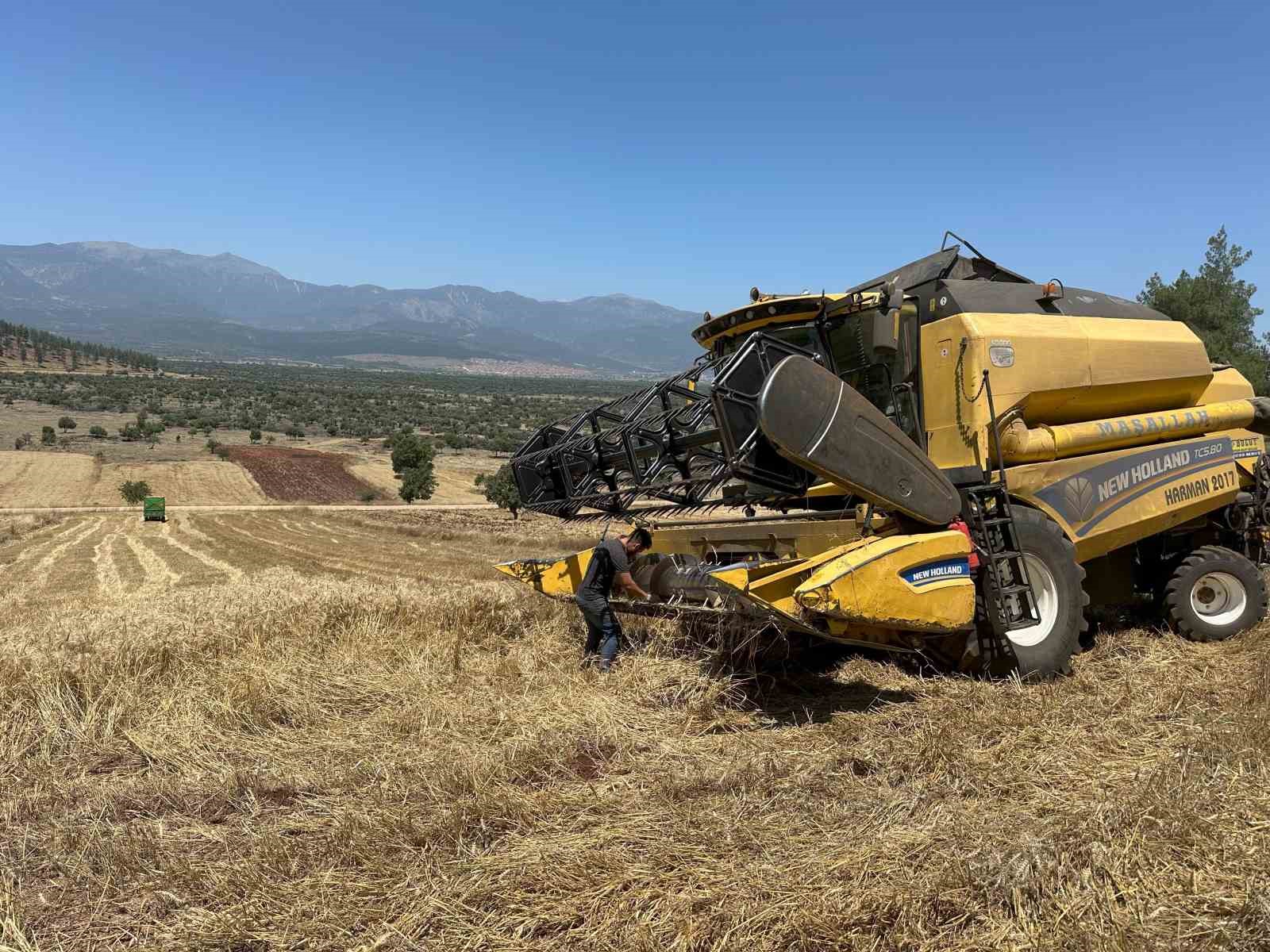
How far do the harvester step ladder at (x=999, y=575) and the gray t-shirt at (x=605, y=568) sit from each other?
260 centimetres

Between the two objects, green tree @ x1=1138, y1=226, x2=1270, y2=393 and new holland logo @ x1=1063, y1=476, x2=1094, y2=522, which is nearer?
new holland logo @ x1=1063, y1=476, x2=1094, y2=522

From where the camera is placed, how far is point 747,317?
6.54 meters

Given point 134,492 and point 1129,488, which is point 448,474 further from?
point 1129,488

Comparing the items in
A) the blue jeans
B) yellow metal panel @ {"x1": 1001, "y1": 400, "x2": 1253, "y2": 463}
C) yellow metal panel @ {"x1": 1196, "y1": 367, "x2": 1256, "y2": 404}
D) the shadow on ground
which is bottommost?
the shadow on ground

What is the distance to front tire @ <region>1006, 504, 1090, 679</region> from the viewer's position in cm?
600

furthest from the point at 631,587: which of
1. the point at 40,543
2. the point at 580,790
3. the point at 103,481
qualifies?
the point at 103,481

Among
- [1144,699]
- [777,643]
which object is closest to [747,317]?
[777,643]

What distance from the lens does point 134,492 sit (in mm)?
40625

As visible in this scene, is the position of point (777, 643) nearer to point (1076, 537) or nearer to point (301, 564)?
point (1076, 537)

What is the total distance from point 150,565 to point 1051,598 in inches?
816

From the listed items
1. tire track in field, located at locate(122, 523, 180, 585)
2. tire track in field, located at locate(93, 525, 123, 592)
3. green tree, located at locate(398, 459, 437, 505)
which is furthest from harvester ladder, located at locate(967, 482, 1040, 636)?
green tree, located at locate(398, 459, 437, 505)

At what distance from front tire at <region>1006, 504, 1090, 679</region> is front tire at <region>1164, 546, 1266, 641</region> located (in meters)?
1.83

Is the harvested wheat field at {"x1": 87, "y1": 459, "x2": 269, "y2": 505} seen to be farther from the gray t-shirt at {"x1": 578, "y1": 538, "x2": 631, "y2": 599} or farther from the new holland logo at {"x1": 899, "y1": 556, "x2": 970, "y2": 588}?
the new holland logo at {"x1": 899, "y1": 556, "x2": 970, "y2": 588}

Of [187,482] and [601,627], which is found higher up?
[601,627]
